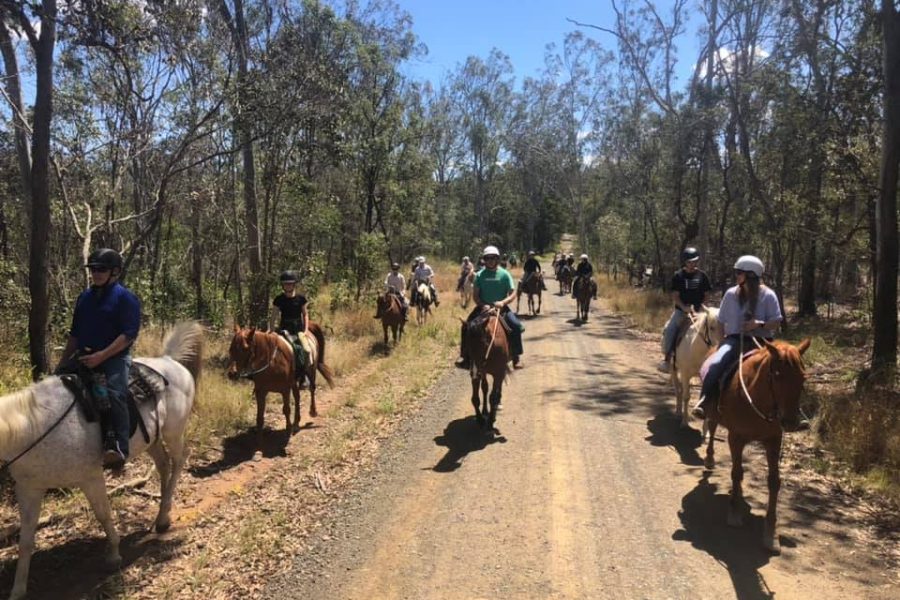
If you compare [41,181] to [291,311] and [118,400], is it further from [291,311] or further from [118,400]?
[291,311]

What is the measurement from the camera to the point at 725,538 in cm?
473

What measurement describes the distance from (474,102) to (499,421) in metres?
41.8

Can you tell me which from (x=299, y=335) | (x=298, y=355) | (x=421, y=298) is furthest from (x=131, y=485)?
(x=421, y=298)

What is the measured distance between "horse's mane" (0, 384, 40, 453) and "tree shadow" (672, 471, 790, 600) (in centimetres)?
520

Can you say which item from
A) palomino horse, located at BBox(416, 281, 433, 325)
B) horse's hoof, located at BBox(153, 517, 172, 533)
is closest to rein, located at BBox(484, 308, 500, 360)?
horse's hoof, located at BBox(153, 517, 172, 533)

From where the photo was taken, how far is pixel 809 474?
6168 millimetres

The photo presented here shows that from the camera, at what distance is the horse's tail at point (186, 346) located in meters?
5.77

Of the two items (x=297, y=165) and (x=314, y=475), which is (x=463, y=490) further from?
(x=297, y=165)

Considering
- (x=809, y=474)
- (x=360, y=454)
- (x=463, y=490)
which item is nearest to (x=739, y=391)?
(x=809, y=474)

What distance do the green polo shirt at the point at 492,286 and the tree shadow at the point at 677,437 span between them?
9.34 feet

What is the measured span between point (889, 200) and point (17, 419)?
11136 mm

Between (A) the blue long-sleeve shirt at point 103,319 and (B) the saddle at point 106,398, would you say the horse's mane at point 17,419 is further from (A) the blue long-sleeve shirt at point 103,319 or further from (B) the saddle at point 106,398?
(A) the blue long-sleeve shirt at point 103,319

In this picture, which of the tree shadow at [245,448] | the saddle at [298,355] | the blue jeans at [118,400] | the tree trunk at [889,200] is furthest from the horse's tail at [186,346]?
the tree trunk at [889,200]

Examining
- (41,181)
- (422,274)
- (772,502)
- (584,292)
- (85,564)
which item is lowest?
(85,564)
